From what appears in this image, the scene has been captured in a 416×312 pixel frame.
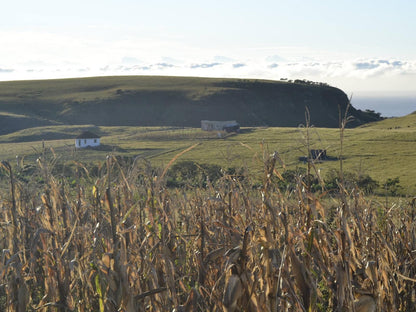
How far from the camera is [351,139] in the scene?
210 feet

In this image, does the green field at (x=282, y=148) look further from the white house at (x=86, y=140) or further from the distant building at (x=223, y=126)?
the distant building at (x=223, y=126)

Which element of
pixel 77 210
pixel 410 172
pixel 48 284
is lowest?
pixel 410 172

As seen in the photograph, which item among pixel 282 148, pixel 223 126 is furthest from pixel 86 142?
pixel 223 126

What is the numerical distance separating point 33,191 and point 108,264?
4132 millimetres

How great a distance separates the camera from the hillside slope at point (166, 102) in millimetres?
138750

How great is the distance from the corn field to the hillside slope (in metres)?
118

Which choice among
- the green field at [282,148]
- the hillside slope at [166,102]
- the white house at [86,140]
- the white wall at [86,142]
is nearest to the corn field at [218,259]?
the green field at [282,148]

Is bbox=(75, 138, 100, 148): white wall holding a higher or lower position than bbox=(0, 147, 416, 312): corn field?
lower

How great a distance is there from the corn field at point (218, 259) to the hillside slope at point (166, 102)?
118 m

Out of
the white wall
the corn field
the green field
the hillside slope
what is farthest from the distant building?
the corn field

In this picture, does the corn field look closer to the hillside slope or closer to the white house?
the white house

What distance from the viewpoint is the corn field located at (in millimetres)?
3605

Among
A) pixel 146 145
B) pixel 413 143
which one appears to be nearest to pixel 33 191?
pixel 413 143

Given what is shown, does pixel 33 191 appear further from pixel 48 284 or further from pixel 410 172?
pixel 410 172
